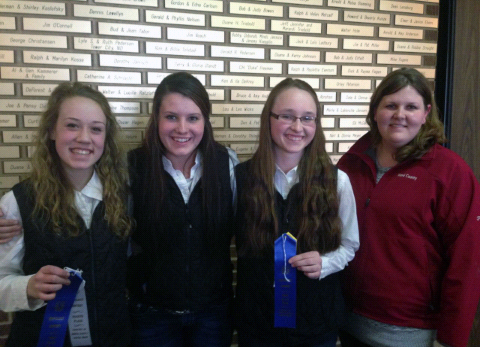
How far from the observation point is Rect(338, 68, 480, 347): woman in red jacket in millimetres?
1454

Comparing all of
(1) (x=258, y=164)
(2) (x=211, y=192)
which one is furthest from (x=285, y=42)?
(2) (x=211, y=192)

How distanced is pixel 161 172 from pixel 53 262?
58 cm

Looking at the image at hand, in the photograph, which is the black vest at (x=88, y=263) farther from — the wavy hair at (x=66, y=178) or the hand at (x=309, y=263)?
the hand at (x=309, y=263)

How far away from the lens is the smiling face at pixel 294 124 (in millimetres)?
1499

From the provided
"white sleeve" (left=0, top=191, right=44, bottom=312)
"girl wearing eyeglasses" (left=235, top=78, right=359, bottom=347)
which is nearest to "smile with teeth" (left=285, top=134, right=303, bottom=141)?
"girl wearing eyeglasses" (left=235, top=78, right=359, bottom=347)

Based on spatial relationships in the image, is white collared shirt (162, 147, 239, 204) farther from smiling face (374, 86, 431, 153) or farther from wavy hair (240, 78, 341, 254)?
smiling face (374, 86, 431, 153)

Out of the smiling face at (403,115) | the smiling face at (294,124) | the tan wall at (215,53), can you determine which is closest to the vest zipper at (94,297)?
the tan wall at (215,53)

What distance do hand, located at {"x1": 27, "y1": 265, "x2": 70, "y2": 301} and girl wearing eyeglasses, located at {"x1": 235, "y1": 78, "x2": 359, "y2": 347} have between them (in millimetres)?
755

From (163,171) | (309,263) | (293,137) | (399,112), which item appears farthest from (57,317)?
(399,112)

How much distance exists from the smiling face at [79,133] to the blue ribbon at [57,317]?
1.67 feet

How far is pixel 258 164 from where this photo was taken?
158 centimetres

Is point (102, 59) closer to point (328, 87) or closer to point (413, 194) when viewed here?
point (328, 87)

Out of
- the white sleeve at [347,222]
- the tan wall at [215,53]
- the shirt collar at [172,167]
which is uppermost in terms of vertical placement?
the tan wall at [215,53]

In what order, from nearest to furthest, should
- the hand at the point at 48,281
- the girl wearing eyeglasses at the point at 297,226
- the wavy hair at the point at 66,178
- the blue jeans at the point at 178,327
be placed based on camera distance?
the hand at the point at 48,281, the wavy hair at the point at 66,178, the girl wearing eyeglasses at the point at 297,226, the blue jeans at the point at 178,327
